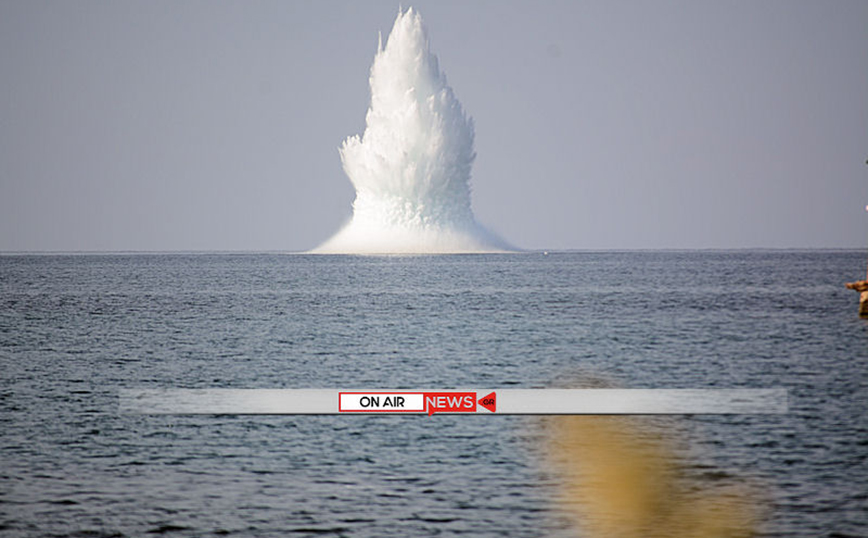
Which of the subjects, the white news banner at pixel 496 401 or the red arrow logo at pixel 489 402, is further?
A: the white news banner at pixel 496 401

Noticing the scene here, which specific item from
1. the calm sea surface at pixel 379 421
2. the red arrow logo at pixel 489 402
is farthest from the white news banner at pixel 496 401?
the calm sea surface at pixel 379 421

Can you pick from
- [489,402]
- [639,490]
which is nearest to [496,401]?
[489,402]

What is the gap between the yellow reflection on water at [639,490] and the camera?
16.0 m

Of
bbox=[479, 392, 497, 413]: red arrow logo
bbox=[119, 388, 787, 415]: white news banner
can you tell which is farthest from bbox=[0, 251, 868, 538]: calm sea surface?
bbox=[119, 388, 787, 415]: white news banner

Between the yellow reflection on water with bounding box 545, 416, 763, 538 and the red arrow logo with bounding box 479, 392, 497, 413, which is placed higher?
the red arrow logo with bounding box 479, 392, 497, 413

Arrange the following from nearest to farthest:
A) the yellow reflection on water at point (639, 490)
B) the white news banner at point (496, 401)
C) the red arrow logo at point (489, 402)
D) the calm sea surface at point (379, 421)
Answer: the yellow reflection on water at point (639, 490) → the calm sea surface at point (379, 421) → the red arrow logo at point (489, 402) → the white news banner at point (496, 401)

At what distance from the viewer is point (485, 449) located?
2155 cm

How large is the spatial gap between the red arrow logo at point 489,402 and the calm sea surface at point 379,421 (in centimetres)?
43

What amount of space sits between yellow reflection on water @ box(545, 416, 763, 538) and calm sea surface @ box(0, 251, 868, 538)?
20.0 inches

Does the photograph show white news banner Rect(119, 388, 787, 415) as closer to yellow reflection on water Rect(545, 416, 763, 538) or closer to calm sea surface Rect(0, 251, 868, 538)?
calm sea surface Rect(0, 251, 868, 538)

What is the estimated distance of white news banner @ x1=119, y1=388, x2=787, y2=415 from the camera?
85.9 feet

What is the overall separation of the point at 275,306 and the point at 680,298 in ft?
115

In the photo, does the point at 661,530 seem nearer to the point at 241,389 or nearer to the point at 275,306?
the point at 241,389

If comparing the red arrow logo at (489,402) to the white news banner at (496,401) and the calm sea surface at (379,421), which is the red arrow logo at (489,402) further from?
the calm sea surface at (379,421)
